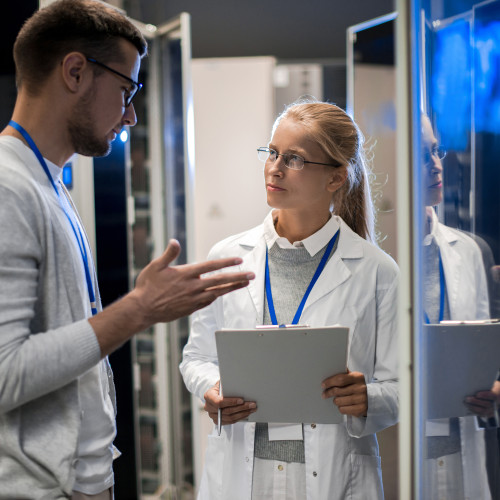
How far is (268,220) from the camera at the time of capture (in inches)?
76.3

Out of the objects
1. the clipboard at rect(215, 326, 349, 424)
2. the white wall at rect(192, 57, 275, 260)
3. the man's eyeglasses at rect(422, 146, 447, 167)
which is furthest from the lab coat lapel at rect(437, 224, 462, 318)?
the white wall at rect(192, 57, 275, 260)

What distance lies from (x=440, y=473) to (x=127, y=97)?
1.08m

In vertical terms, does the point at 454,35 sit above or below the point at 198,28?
below

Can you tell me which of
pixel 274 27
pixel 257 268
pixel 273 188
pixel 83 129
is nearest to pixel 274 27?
pixel 274 27

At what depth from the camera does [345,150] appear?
6.25 feet

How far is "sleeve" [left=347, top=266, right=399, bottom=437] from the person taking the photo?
164cm

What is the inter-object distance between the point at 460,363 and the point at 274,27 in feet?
15.0

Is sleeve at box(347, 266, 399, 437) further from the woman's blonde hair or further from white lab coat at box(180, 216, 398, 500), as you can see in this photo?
the woman's blonde hair

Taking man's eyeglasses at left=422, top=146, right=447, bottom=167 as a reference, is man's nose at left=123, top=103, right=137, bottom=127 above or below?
above

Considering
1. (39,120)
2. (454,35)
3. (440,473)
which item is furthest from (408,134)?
(39,120)

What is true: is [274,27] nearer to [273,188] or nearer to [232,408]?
[273,188]

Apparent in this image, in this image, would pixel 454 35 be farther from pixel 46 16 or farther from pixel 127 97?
pixel 46 16

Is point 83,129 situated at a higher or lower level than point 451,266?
higher

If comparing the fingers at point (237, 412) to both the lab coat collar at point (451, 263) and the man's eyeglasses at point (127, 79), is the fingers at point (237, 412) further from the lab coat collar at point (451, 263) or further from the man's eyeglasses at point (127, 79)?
the man's eyeglasses at point (127, 79)
